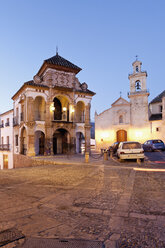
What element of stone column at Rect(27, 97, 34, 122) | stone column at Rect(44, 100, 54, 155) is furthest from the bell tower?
stone column at Rect(27, 97, 34, 122)

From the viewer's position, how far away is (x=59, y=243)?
2.37 meters

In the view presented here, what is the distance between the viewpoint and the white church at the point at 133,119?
25.1 metres

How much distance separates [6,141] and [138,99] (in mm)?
23082

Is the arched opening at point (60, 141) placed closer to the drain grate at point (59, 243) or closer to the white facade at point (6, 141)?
the white facade at point (6, 141)

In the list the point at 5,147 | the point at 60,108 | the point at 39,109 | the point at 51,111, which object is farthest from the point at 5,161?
the point at 60,108

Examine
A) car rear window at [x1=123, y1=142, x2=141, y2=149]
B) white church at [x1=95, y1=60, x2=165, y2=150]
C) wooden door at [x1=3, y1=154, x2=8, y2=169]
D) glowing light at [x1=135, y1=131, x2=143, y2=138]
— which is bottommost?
wooden door at [x1=3, y1=154, x2=8, y2=169]

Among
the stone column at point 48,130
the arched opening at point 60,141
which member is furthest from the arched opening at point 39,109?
the arched opening at point 60,141

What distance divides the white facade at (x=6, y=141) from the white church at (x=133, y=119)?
14685mm

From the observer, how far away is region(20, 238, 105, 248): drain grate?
2302mm

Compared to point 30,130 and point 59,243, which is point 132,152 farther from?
point 30,130

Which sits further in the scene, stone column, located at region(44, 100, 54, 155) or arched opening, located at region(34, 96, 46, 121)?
arched opening, located at region(34, 96, 46, 121)

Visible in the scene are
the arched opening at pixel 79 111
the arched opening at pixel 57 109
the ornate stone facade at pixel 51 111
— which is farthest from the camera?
the arched opening at pixel 79 111

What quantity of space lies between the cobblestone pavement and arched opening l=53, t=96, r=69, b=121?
15328 millimetres

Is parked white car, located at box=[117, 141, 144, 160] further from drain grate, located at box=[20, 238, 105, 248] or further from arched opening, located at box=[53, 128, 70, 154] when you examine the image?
arched opening, located at box=[53, 128, 70, 154]
